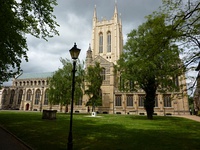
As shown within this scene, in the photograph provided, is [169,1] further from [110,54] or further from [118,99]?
[110,54]

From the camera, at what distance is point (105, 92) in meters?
Result: 45.8

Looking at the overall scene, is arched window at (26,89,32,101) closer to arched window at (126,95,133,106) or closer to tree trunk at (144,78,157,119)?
arched window at (126,95,133,106)

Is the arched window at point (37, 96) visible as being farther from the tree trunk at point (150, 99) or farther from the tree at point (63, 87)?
the tree trunk at point (150, 99)

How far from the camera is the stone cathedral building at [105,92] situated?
4216 cm

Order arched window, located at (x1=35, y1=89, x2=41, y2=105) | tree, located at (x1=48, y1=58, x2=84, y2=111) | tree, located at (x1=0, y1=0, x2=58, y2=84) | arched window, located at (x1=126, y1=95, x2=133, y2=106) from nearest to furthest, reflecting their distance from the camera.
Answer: tree, located at (x1=0, y1=0, x2=58, y2=84) < tree, located at (x1=48, y1=58, x2=84, y2=111) < arched window, located at (x1=126, y1=95, x2=133, y2=106) < arched window, located at (x1=35, y1=89, x2=41, y2=105)

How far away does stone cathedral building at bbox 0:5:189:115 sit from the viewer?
4216cm

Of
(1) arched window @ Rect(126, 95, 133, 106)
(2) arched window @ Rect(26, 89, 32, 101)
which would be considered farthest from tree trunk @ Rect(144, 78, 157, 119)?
(2) arched window @ Rect(26, 89, 32, 101)

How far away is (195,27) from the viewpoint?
8531 mm

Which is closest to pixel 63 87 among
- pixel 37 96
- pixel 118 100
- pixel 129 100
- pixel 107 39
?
pixel 118 100

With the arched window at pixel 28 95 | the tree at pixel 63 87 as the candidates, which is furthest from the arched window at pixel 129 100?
the arched window at pixel 28 95

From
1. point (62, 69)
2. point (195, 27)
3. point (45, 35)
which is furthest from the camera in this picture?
point (62, 69)

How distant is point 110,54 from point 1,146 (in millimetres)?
56498

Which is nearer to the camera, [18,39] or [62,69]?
[18,39]

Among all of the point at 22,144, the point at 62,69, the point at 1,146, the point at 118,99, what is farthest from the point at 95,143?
the point at 118,99
